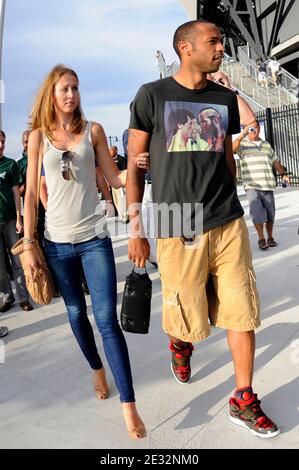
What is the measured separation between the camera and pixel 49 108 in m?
2.40

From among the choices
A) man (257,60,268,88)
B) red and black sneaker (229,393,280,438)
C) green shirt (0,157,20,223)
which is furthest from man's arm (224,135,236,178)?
man (257,60,268,88)

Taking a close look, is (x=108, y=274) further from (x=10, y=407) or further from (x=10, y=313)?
(x=10, y=313)

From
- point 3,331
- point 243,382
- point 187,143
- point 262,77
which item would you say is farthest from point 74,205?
point 262,77

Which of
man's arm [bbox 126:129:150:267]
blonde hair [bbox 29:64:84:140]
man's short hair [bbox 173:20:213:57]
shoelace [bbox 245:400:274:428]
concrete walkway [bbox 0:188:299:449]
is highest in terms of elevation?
man's short hair [bbox 173:20:213:57]

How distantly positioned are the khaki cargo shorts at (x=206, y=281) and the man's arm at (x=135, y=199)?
142mm

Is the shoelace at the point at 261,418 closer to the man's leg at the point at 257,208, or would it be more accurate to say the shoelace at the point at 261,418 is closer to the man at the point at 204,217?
the man at the point at 204,217

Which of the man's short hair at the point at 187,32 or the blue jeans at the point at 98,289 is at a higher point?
the man's short hair at the point at 187,32

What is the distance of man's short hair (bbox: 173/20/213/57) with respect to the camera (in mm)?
2301

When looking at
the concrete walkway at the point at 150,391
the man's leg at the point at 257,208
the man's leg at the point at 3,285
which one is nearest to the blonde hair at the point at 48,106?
the concrete walkway at the point at 150,391

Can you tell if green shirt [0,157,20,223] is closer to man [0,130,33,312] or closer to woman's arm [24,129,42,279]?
man [0,130,33,312]

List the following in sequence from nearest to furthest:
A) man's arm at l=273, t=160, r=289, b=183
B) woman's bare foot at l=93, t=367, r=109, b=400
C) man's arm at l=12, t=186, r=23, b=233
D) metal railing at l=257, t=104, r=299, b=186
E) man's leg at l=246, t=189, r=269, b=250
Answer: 1. woman's bare foot at l=93, t=367, r=109, b=400
2. man's arm at l=12, t=186, r=23, b=233
3. man's arm at l=273, t=160, r=289, b=183
4. man's leg at l=246, t=189, r=269, b=250
5. metal railing at l=257, t=104, r=299, b=186

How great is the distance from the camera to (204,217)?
233 centimetres

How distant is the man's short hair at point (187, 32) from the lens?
230cm
